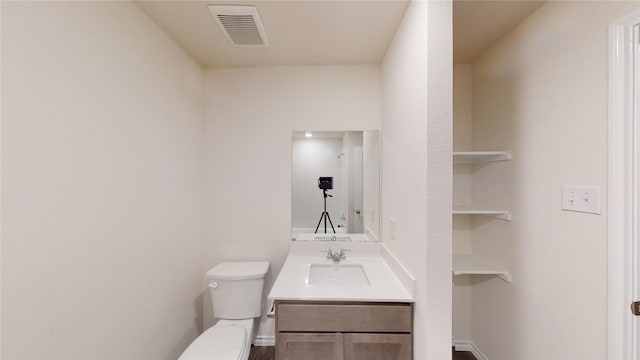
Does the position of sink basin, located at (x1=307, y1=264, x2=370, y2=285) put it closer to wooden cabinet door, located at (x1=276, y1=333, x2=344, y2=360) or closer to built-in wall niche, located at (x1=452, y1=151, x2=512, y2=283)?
wooden cabinet door, located at (x1=276, y1=333, x2=344, y2=360)

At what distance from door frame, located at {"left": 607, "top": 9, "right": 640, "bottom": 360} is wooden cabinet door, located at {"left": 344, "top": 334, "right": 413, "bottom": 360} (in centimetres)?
85

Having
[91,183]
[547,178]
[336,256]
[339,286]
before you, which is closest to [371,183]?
[336,256]

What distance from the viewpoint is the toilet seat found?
1472 mm

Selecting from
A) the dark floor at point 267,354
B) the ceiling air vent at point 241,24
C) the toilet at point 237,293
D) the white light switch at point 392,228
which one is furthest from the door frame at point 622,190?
the toilet at point 237,293

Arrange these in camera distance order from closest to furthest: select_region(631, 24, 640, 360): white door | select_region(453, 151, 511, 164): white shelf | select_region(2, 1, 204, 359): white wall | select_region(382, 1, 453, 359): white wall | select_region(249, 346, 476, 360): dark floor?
select_region(2, 1, 204, 359): white wall
select_region(631, 24, 640, 360): white door
select_region(382, 1, 453, 359): white wall
select_region(453, 151, 511, 164): white shelf
select_region(249, 346, 476, 360): dark floor

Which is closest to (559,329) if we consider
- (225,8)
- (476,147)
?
(476,147)

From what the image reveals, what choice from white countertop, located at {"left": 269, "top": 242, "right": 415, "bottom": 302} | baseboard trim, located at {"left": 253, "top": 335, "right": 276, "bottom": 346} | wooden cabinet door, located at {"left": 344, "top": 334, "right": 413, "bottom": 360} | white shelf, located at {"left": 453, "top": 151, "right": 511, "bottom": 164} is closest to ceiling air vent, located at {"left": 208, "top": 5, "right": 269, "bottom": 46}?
white shelf, located at {"left": 453, "top": 151, "right": 511, "bottom": 164}

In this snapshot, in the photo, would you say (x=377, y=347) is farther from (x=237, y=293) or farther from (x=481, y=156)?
(x=481, y=156)

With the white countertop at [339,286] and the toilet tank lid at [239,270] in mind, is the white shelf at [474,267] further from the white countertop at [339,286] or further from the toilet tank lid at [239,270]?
the toilet tank lid at [239,270]

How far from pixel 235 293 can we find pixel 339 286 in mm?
867

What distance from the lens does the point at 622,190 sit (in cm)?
113

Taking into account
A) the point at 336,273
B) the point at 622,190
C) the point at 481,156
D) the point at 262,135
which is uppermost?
the point at 262,135

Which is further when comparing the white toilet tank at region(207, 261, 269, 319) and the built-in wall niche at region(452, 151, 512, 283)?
the white toilet tank at region(207, 261, 269, 319)

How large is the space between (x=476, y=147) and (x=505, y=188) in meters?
0.47
